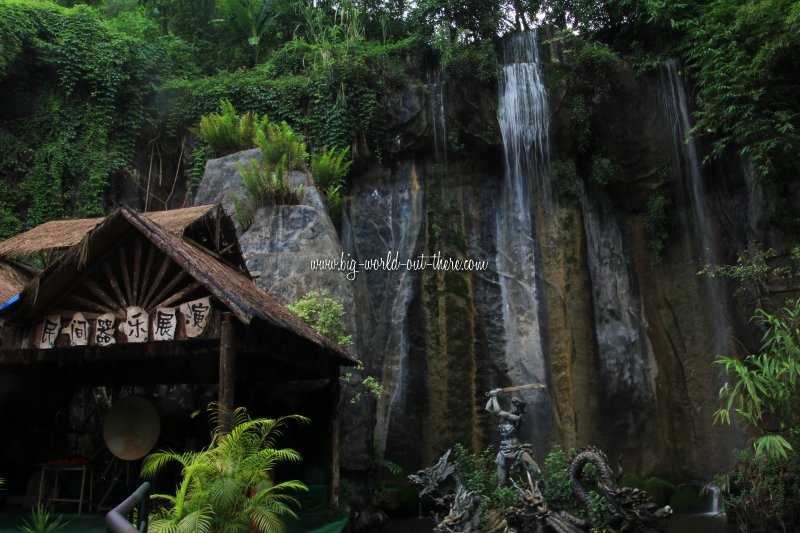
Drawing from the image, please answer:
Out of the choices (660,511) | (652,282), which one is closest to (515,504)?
(660,511)

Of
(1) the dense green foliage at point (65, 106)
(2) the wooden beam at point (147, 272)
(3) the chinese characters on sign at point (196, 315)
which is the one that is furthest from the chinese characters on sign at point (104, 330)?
(1) the dense green foliage at point (65, 106)

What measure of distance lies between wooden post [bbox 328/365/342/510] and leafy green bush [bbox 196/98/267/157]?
6594 millimetres

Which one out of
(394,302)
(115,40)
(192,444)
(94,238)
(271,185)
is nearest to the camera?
(94,238)

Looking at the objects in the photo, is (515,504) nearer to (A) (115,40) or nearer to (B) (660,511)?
(B) (660,511)

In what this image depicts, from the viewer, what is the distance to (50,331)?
709cm

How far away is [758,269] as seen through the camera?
1063 centimetres

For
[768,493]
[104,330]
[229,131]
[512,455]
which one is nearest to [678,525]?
[768,493]

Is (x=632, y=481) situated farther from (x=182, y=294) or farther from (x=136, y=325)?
(x=136, y=325)

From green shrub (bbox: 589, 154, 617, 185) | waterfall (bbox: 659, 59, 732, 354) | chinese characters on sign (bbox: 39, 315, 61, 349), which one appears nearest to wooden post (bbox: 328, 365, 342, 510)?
chinese characters on sign (bbox: 39, 315, 61, 349)

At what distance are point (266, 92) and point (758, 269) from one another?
11376 millimetres

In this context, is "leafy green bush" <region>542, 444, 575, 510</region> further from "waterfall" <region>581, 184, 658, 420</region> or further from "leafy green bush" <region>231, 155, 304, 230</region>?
"leafy green bush" <region>231, 155, 304, 230</region>

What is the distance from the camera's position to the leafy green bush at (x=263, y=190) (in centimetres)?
1159

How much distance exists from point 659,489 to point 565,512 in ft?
18.8

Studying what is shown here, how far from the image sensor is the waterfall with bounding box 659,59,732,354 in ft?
43.8
